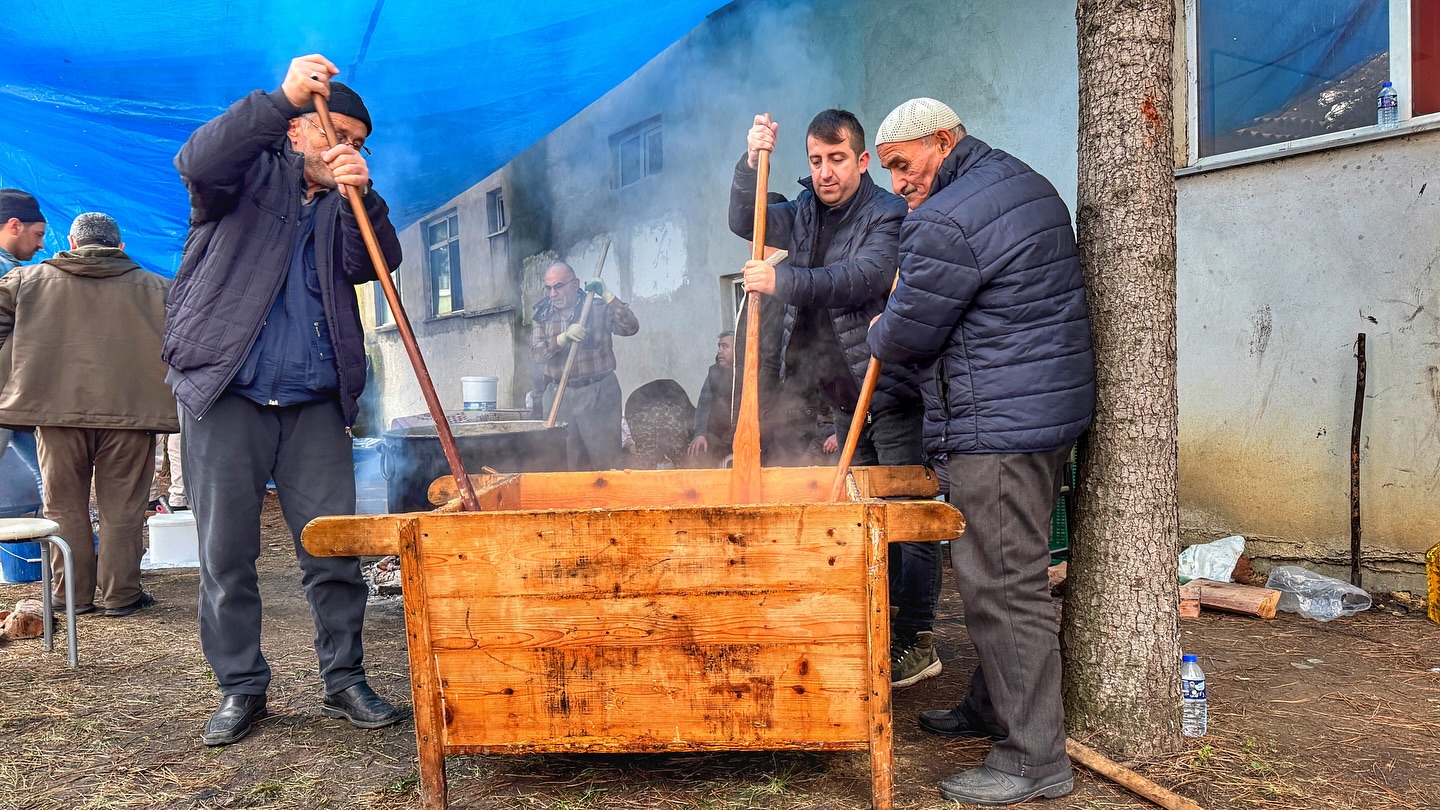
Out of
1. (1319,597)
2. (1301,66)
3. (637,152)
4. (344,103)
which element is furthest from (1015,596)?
(637,152)

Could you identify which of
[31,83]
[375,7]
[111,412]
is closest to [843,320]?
[375,7]

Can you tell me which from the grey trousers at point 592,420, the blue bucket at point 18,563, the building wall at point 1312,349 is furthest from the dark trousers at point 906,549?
the blue bucket at point 18,563

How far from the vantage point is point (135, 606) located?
4.78 meters

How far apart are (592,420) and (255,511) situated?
4157 mm

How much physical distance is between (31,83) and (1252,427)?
641cm

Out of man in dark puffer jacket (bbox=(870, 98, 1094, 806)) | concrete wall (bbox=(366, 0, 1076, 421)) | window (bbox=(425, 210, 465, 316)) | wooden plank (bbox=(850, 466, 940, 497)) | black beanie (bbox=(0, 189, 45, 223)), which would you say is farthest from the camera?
window (bbox=(425, 210, 465, 316))

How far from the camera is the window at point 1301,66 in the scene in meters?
4.30

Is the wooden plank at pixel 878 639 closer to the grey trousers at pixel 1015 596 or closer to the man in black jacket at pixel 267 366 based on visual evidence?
the grey trousers at pixel 1015 596

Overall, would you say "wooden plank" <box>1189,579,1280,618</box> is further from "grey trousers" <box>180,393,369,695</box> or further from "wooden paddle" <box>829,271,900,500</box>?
"grey trousers" <box>180,393,369,695</box>

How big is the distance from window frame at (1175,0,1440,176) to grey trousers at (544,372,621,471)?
415cm

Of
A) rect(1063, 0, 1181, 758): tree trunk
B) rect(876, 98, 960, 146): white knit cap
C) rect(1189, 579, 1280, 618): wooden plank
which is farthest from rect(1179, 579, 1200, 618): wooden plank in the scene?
rect(876, 98, 960, 146): white knit cap

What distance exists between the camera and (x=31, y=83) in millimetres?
4379

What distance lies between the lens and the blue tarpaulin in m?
3.84

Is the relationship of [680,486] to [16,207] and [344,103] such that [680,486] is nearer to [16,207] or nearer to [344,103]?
[344,103]
